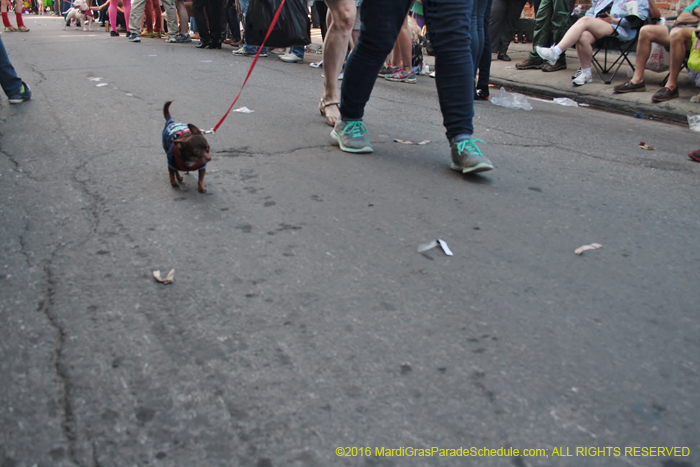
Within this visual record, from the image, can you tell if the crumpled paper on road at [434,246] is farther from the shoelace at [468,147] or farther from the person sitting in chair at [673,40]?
the person sitting in chair at [673,40]

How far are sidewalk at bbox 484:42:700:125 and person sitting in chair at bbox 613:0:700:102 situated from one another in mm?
139

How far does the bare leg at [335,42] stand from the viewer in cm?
395

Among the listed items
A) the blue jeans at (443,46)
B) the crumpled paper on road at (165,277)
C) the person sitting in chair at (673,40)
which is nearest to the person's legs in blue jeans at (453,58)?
the blue jeans at (443,46)

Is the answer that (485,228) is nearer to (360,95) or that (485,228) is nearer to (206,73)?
(360,95)

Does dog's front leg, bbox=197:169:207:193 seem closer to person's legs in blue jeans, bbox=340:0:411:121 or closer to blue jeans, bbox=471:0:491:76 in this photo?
person's legs in blue jeans, bbox=340:0:411:121

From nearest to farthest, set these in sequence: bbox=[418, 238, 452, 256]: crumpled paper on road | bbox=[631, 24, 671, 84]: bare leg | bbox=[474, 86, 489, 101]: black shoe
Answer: bbox=[418, 238, 452, 256]: crumpled paper on road, bbox=[474, 86, 489, 101]: black shoe, bbox=[631, 24, 671, 84]: bare leg

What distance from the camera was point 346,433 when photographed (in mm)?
1325

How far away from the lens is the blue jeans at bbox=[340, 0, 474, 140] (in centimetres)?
314

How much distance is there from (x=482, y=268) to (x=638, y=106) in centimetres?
534

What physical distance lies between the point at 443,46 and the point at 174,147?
5.21 ft

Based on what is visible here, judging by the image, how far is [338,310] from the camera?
1820mm

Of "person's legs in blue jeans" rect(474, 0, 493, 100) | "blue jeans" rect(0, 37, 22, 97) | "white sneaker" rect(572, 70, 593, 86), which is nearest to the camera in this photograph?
"blue jeans" rect(0, 37, 22, 97)

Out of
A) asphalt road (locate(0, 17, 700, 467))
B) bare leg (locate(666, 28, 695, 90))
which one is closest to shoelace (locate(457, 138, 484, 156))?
asphalt road (locate(0, 17, 700, 467))

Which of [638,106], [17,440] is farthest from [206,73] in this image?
[17,440]
